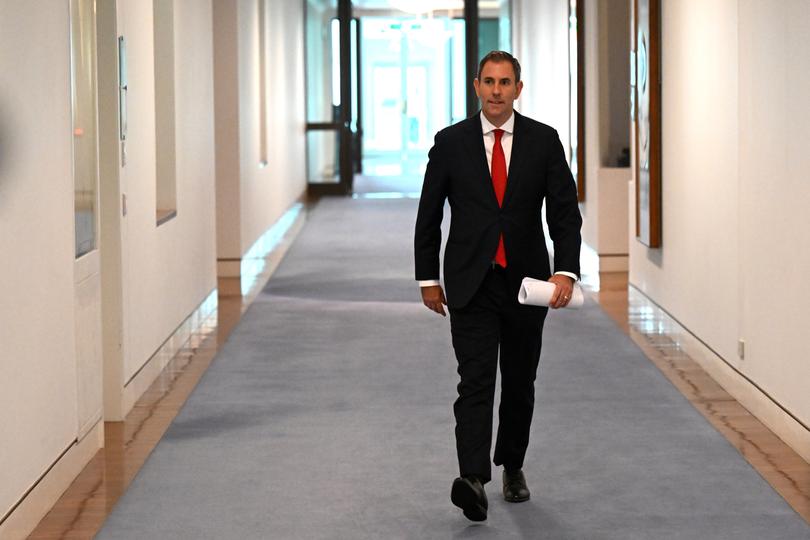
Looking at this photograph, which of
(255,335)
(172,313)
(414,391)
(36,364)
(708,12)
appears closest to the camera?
(36,364)

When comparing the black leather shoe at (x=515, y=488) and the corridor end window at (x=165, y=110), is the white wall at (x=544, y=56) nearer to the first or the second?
the corridor end window at (x=165, y=110)

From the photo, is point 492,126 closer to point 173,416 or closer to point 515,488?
point 515,488

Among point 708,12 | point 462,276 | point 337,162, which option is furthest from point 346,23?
point 462,276

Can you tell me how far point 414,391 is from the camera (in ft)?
23.4

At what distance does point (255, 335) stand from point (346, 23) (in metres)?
13.9

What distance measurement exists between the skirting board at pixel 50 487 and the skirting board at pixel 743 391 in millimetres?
2936

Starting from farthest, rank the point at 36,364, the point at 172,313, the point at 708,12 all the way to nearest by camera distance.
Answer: the point at 172,313
the point at 708,12
the point at 36,364

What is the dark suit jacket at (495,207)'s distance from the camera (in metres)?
4.67

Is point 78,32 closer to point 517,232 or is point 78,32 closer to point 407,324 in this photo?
point 517,232

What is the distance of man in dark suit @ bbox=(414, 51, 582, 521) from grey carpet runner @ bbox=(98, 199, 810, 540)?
36 centimetres

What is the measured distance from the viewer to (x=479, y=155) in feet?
15.4

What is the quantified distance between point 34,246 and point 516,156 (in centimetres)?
171

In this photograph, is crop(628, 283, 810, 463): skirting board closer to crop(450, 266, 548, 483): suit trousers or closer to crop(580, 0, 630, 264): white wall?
crop(450, 266, 548, 483): suit trousers

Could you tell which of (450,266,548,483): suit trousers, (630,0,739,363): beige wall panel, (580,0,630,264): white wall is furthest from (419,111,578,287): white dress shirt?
(580,0,630,264): white wall
